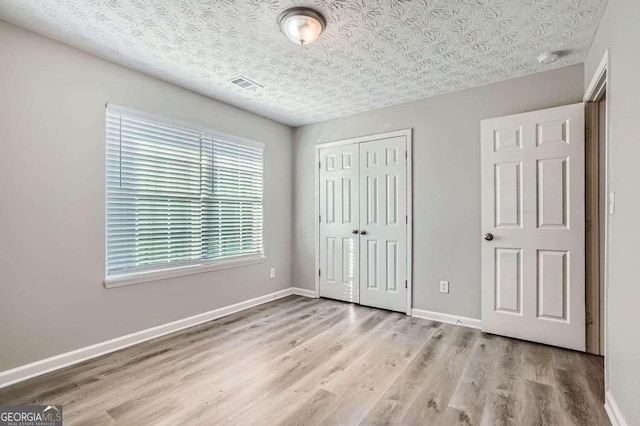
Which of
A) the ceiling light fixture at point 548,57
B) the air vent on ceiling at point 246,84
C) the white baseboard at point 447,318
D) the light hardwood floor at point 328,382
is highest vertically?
the air vent on ceiling at point 246,84

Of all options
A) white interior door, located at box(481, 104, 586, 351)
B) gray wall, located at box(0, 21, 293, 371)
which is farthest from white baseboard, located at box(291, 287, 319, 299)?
white interior door, located at box(481, 104, 586, 351)

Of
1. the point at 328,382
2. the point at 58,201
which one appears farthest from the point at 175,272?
the point at 328,382

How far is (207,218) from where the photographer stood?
11.1 feet

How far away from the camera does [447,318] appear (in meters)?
3.27

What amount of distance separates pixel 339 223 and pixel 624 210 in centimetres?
288

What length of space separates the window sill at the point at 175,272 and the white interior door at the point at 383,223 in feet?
4.82

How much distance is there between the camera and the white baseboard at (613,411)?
5.09 ft

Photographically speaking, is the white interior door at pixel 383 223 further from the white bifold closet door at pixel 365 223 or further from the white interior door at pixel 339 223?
the white interior door at pixel 339 223

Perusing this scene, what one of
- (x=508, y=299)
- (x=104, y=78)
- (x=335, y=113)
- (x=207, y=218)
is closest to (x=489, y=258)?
(x=508, y=299)

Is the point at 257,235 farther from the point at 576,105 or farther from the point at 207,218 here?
the point at 576,105

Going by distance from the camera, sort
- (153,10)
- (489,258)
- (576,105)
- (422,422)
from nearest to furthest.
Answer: (422,422) < (153,10) < (576,105) < (489,258)

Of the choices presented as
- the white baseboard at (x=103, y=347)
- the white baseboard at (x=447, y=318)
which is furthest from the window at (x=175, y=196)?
the white baseboard at (x=447, y=318)

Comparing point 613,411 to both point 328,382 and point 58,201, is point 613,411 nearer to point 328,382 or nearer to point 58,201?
point 328,382

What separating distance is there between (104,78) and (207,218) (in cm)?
157
